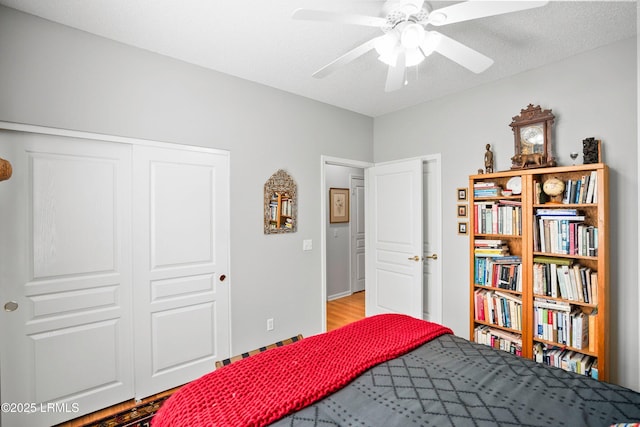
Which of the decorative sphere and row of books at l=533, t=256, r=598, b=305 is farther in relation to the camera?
the decorative sphere

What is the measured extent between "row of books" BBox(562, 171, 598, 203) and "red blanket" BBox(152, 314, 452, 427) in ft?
4.91

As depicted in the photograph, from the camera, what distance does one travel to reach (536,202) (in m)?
2.47

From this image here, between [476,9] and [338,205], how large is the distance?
3.92m

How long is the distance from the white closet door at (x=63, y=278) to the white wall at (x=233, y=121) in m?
0.27

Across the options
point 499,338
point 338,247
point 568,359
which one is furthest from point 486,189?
point 338,247

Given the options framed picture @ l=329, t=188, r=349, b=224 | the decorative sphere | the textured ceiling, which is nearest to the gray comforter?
the decorative sphere

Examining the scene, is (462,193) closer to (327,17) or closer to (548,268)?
(548,268)

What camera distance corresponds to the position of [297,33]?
210 centimetres

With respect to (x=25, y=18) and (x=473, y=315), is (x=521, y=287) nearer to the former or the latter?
(x=473, y=315)

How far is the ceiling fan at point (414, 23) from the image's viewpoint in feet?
4.32

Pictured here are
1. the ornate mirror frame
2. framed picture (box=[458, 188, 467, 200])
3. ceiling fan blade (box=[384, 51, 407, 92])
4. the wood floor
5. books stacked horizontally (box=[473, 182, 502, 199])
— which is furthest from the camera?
the wood floor

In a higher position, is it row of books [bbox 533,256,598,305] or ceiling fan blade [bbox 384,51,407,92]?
ceiling fan blade [bbox 384,51,407,92]

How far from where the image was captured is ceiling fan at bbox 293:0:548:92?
1316 millimetres

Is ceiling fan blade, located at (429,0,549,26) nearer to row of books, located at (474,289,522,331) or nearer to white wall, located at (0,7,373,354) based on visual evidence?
white wall, located at (0,7,373,354)
